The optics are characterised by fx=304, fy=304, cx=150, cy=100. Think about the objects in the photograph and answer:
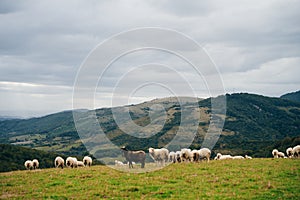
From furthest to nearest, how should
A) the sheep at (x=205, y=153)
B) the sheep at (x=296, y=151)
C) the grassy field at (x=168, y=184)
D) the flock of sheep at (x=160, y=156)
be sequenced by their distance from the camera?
the sheep at (x=296, y=151)
the sheep at (x=205, y=153)
the flock of sheep at (x=160, y=156)
the grassy field at (x=168, y=184)

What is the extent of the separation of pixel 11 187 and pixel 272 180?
17.5 meters

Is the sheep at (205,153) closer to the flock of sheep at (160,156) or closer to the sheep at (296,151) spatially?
the flock of sheep at (160,156)

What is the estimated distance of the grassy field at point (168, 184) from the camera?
1723cm

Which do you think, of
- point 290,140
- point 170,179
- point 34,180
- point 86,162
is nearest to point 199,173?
point 170,179

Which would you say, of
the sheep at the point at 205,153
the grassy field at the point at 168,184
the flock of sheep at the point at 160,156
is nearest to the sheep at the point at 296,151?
the flock of sheep at the point at 160,156

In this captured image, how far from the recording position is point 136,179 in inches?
865

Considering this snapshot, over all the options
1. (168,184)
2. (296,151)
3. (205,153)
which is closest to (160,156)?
(205,153)

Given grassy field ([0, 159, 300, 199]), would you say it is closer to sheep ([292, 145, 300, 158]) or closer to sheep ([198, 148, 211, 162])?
sheep ([198, 148, 211, 162])

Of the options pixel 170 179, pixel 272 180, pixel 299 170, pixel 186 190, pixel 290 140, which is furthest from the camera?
pixel 290 140

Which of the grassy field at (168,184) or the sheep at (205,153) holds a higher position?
the sheep at (205,153)

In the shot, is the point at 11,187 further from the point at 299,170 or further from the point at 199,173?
the point at 299,170

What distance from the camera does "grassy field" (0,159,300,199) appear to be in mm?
17234

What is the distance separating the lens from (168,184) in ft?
65.4

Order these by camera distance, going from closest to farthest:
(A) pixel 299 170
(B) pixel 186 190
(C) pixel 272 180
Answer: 1. (B) pixel 186 190
2. (C) pixel 272 180
3. (A) pixel 299 170
